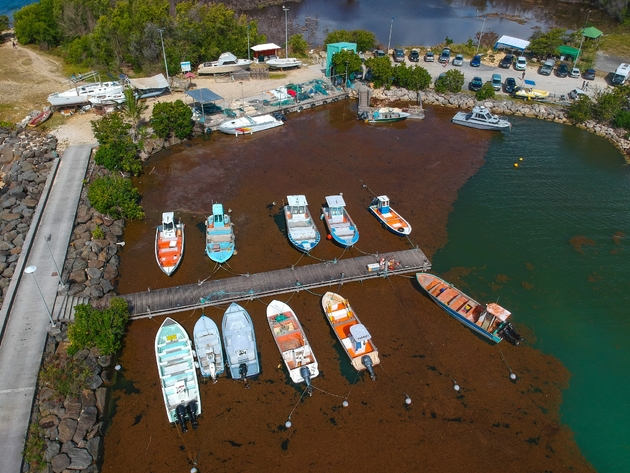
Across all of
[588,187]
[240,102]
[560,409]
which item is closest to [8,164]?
[240,102]

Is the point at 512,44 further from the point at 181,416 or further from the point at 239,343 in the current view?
the point at 181,416

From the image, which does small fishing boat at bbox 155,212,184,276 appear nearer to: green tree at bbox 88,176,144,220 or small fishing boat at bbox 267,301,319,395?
green tree at bbox 88,176,144,220

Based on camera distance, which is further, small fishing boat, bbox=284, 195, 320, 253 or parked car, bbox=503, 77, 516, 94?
parked car, bbox=503, 77, 516, 94

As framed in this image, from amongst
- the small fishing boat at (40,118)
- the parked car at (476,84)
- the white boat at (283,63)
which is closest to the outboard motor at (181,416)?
the small fishing boat at (40,118)

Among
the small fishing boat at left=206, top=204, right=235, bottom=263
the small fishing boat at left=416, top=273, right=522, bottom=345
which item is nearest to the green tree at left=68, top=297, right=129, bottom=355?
the small fishing boat at left=206, top=204, right=235, bottom=263

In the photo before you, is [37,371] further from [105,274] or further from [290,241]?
[290,241]

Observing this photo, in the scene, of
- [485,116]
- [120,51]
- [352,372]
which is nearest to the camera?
[352,372]

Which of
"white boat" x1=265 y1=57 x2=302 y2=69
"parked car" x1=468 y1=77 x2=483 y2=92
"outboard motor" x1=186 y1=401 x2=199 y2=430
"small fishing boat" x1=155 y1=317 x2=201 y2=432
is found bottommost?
"outboard motor" x1=186 y1=401 x2=199 y2=430

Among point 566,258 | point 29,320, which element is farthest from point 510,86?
point 29,320
